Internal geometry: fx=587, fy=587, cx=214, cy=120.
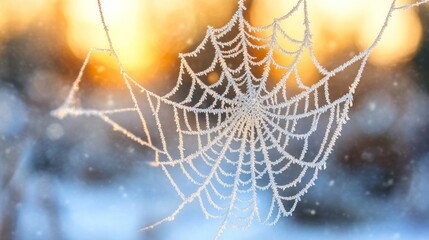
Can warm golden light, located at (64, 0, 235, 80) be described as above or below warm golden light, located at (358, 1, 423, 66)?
below

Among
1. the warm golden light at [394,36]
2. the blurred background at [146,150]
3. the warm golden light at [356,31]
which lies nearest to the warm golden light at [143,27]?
the blurred background at [146,150]

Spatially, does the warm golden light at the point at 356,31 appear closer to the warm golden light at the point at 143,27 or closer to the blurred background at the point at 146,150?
the blurred background at the point at 146,150

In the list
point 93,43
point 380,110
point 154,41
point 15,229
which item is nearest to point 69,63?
point 93,43

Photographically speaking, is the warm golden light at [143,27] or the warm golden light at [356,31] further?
the warm golden light at [356,31]

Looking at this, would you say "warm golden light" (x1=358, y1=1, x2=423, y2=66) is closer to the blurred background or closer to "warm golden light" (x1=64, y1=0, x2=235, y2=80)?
the blurred background

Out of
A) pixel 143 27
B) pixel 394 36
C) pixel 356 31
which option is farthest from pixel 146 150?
pixel 394 36

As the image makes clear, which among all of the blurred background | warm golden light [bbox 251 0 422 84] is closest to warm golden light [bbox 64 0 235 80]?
the blurred background

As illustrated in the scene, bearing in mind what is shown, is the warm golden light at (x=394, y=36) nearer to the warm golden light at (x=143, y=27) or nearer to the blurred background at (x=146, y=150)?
the blurred background at (x=146, y=150)

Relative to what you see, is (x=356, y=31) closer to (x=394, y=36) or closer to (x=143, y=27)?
(x=394, y=36)

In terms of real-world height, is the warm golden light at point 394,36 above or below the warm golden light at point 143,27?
above
